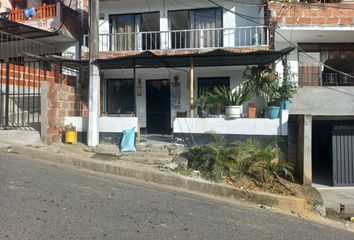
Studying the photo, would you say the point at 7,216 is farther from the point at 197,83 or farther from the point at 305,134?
the point at 197,83

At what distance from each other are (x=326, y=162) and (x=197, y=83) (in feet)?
20.4

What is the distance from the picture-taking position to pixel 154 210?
624 cm

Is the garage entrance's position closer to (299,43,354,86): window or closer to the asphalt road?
(299,43,354,86): window

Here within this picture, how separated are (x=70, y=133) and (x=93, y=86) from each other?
5.16ft

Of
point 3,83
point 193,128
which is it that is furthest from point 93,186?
point 3,83

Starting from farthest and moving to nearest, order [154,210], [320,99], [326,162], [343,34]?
[326,162] → [343,34] → [320,99] → [154,210]

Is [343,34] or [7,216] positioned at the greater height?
[343,34]

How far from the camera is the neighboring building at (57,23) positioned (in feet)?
52.7

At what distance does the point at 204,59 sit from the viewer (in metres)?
12.8

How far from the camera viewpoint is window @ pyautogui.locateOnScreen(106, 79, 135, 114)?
55.6 feet

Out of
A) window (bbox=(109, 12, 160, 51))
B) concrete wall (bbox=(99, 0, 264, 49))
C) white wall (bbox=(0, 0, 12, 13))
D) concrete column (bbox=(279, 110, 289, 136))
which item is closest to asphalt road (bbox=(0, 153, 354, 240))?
concrete column (bbox=(279, 110, 289, 136))

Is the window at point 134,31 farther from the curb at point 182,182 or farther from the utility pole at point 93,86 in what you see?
the curb at point 182,182

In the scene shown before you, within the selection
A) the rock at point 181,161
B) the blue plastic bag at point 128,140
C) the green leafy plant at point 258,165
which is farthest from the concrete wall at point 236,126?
the rock at point 181,161

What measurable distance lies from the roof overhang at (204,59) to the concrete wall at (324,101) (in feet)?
6.18
